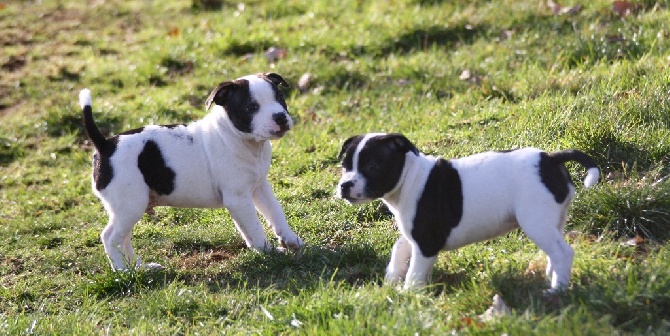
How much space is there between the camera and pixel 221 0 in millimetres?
13477

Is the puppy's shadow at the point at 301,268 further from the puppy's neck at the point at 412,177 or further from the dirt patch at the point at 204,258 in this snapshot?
the puppy's neck at the point at 412,177

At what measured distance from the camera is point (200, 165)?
6.68 metres

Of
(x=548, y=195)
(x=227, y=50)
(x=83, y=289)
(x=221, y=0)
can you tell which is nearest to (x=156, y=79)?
(x=227, y=50)

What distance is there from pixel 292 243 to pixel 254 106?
1.02m

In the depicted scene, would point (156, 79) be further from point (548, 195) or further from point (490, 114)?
point (548, 195)

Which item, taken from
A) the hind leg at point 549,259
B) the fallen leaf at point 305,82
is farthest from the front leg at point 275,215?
the fallen leaf at point 305,82

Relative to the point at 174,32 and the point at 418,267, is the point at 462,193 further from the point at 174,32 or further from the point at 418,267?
the point at 174,32

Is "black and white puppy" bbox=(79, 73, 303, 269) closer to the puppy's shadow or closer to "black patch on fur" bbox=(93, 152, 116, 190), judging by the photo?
"black patch on fur" bbox=(93, 152, 116, 190)

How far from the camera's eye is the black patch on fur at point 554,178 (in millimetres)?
4930

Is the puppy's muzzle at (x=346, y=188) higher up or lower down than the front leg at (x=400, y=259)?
higher up

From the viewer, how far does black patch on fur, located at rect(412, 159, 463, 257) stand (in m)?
5.19

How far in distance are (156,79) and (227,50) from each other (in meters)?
0.98

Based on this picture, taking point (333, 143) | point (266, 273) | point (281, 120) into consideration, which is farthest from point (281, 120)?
point (333, 143)

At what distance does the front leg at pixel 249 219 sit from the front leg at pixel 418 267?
157 cm
